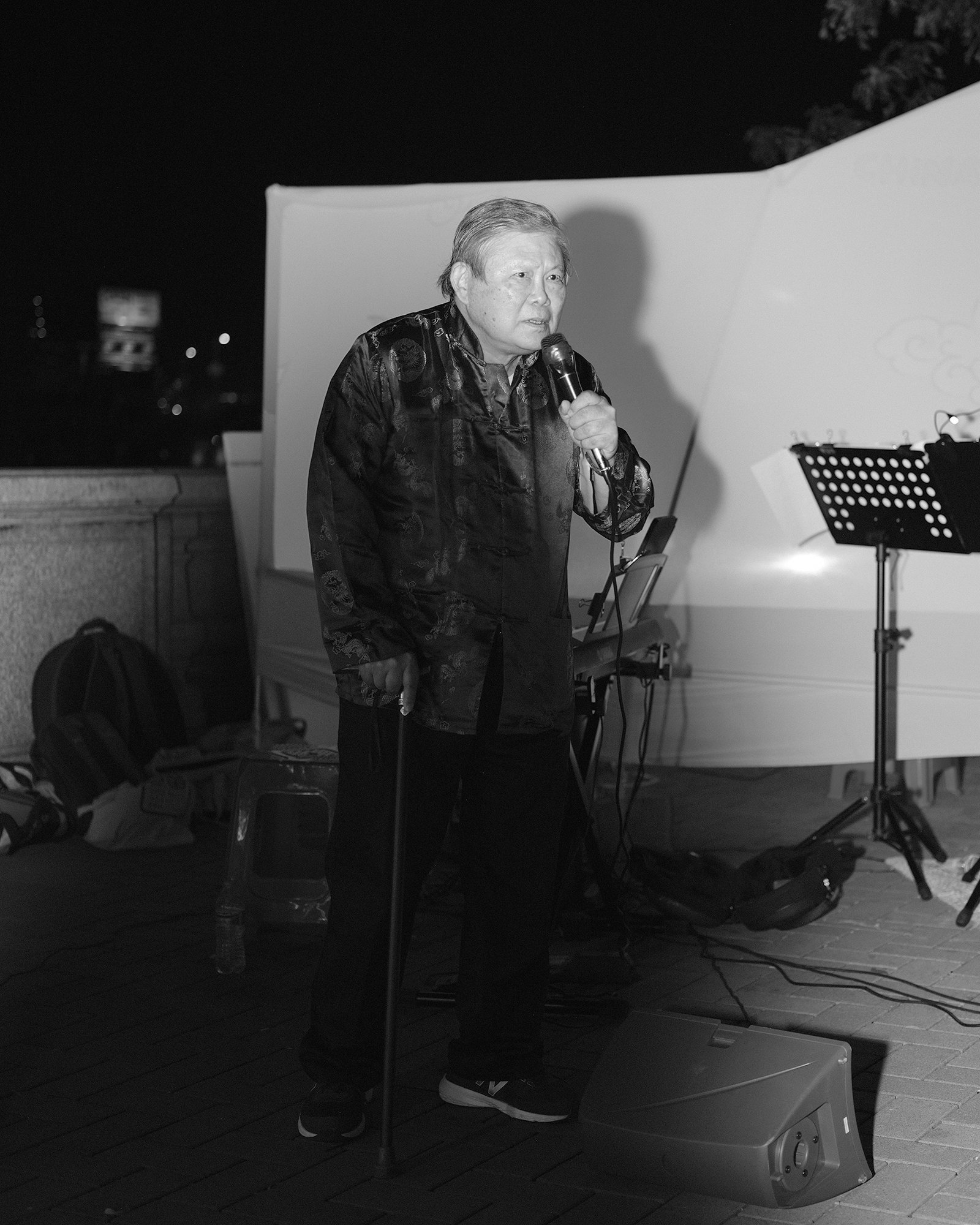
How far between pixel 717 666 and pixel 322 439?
3247 millimetres

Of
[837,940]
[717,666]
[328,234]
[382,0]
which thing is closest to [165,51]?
[382,0]

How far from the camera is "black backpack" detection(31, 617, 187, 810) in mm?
5746

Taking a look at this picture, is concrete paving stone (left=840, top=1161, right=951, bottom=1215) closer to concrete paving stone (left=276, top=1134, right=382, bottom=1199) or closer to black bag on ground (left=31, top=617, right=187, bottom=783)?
concrete paving stone (left=276, top=1134, right=382, bottom=1199)

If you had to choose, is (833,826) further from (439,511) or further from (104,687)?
(104,687)

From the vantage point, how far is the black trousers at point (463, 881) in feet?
9.39

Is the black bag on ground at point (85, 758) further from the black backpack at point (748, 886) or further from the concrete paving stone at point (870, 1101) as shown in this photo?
the concrete paving stone at point (870, 1101)

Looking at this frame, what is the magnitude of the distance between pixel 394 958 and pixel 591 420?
3.44 feet

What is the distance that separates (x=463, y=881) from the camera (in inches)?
120

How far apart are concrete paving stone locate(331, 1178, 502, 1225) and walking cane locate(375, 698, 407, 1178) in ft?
0.15

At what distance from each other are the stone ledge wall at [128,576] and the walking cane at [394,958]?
386 centimetres

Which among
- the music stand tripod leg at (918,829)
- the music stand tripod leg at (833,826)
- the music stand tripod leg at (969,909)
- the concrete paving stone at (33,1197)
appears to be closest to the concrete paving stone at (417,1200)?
the concrete paving stone at (33,1197)

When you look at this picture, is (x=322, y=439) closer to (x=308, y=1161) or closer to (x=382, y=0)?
(x=308, y=1161)

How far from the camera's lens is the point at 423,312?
9.73ft

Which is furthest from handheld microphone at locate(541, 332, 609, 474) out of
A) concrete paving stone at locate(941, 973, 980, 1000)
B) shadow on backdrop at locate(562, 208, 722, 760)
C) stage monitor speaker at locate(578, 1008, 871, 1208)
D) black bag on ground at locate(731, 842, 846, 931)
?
shadow on backdrop at locate(562, 208, 722, 760)
